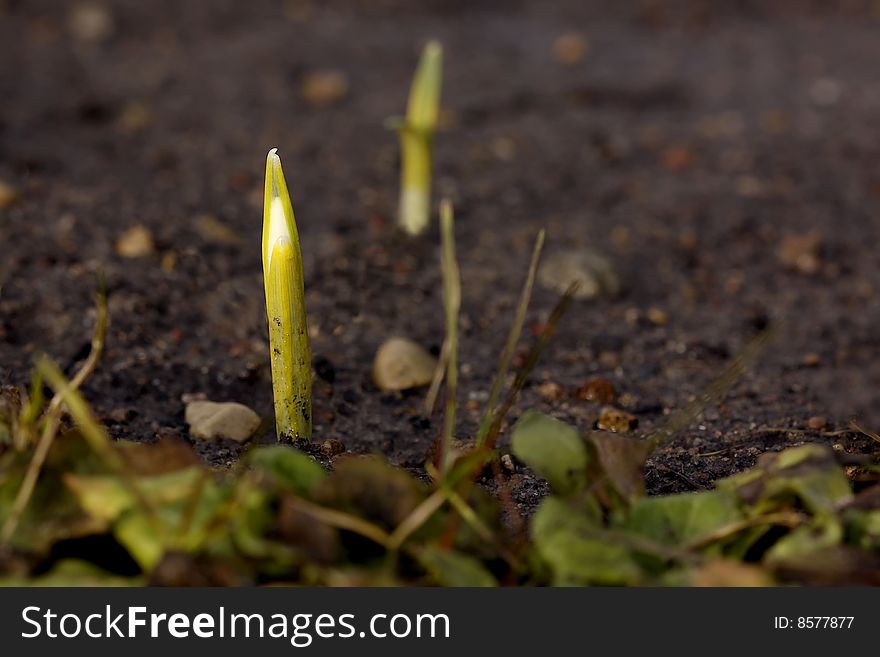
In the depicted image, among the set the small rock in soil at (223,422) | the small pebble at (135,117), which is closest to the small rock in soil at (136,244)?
the small rock in soil at (223,422)

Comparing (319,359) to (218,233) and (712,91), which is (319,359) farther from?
(712,91)

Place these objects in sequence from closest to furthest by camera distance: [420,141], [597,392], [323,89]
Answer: [597,392] → [420,141] → [323,89]

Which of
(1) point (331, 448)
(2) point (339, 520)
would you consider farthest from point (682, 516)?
(1) point (331, 448)

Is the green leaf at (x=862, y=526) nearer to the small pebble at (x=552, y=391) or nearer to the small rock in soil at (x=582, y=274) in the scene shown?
the small pebble at (x=552, y=391)

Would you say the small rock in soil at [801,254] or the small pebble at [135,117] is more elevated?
the small pebble at [135,117]

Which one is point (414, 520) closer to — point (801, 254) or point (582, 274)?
point (582, 274)

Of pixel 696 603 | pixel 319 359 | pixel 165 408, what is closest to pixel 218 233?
pixel 319 359
